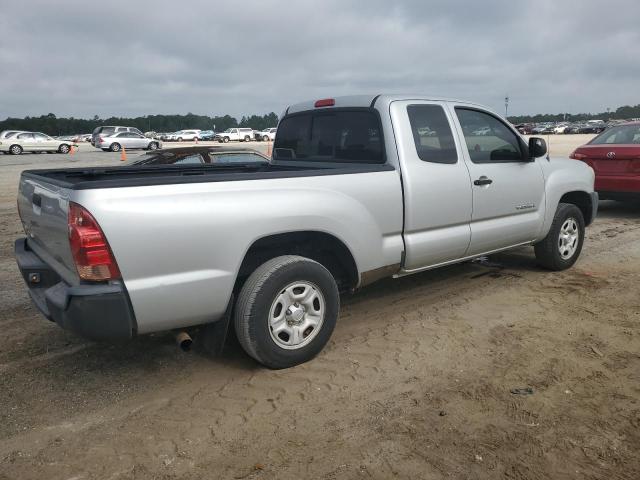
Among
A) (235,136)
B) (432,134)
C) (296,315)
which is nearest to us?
(296,315)

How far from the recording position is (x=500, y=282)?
5742mm

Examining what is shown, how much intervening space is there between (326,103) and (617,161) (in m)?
6.41

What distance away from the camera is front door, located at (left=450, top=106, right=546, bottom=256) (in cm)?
490

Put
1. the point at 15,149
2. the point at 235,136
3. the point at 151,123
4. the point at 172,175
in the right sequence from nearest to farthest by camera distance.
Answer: the point at 172,175 < the point at 15,149 < the point at 235,136 < the point at 151,123

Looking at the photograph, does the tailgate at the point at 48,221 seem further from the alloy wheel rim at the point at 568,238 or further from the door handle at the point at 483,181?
the alloy wheel rim at the point at 568,238

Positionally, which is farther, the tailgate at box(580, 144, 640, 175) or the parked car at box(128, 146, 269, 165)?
the tailgate at box(580, 144, 640, 175)

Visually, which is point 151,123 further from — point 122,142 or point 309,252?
point 309,252

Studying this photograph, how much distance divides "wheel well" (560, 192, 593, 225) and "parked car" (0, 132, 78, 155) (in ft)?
107

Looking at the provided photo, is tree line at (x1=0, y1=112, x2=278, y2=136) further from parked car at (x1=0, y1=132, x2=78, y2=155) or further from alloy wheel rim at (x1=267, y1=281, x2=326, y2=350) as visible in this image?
alloy wheel rim at (x1=267, y1=281, x2=326, y2=350)

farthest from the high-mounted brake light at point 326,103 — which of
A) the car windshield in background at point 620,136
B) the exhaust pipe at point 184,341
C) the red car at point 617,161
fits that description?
the car windshield in background at point 620,136

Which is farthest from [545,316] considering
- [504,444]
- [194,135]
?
[194,135]

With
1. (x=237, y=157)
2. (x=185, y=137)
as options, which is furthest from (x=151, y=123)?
(x=237, y=157)

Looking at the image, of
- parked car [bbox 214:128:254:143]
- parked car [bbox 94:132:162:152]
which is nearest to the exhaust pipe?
parked car [bbox 94:132:162:152]

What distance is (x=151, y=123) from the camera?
11800cm
